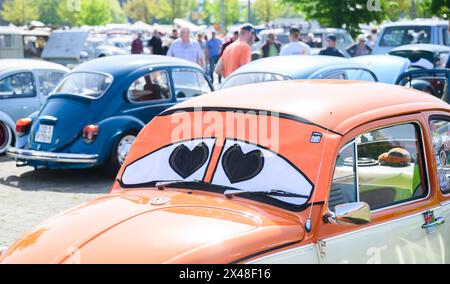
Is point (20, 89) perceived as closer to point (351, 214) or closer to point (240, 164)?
point (240, 164)

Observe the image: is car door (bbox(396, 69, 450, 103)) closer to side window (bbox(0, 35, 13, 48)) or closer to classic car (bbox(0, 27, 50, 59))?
classic car (bbox(0, 27, 50, 59))

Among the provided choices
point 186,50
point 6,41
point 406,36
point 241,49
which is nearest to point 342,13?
point 406,36

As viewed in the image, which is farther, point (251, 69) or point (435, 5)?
point (435, 5)

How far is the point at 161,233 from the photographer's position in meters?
3.36

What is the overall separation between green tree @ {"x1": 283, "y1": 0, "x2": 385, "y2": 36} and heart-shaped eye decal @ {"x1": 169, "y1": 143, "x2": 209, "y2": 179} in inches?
727

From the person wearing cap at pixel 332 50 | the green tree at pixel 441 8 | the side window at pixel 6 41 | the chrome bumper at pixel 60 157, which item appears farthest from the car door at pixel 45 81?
the green tree at pixel 441 8

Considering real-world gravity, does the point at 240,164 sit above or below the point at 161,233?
above

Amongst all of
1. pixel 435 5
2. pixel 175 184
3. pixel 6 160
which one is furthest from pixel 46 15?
pixel 175 184

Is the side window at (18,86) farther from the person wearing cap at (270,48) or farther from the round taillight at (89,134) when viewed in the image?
the person wearing cap at (270,48)

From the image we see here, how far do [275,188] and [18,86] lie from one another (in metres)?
9.38

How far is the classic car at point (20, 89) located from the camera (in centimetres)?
1182

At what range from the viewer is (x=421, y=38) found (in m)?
18.4
